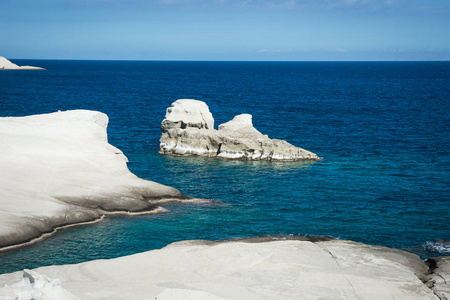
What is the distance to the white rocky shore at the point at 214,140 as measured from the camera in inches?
2285

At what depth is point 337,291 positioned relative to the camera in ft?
76.2

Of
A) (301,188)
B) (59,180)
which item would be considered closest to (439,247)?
(301,188)

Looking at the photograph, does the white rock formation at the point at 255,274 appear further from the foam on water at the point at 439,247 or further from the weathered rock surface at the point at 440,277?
the foam on water at the point at 439,247

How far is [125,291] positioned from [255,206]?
2165 cm

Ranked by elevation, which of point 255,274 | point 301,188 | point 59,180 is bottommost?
point 301,188

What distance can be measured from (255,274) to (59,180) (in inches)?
838

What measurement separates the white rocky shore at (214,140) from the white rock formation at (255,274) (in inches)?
1144

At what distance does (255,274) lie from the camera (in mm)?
24766

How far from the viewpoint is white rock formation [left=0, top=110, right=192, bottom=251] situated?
3462 cm

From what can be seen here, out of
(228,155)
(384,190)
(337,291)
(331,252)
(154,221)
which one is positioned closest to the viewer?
(337,291)

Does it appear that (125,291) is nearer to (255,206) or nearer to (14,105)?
(255,206)

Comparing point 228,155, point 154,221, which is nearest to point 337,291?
point 154,221

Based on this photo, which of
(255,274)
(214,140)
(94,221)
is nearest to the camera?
(255,274)

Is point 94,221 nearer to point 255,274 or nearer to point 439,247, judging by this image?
point 255,274
